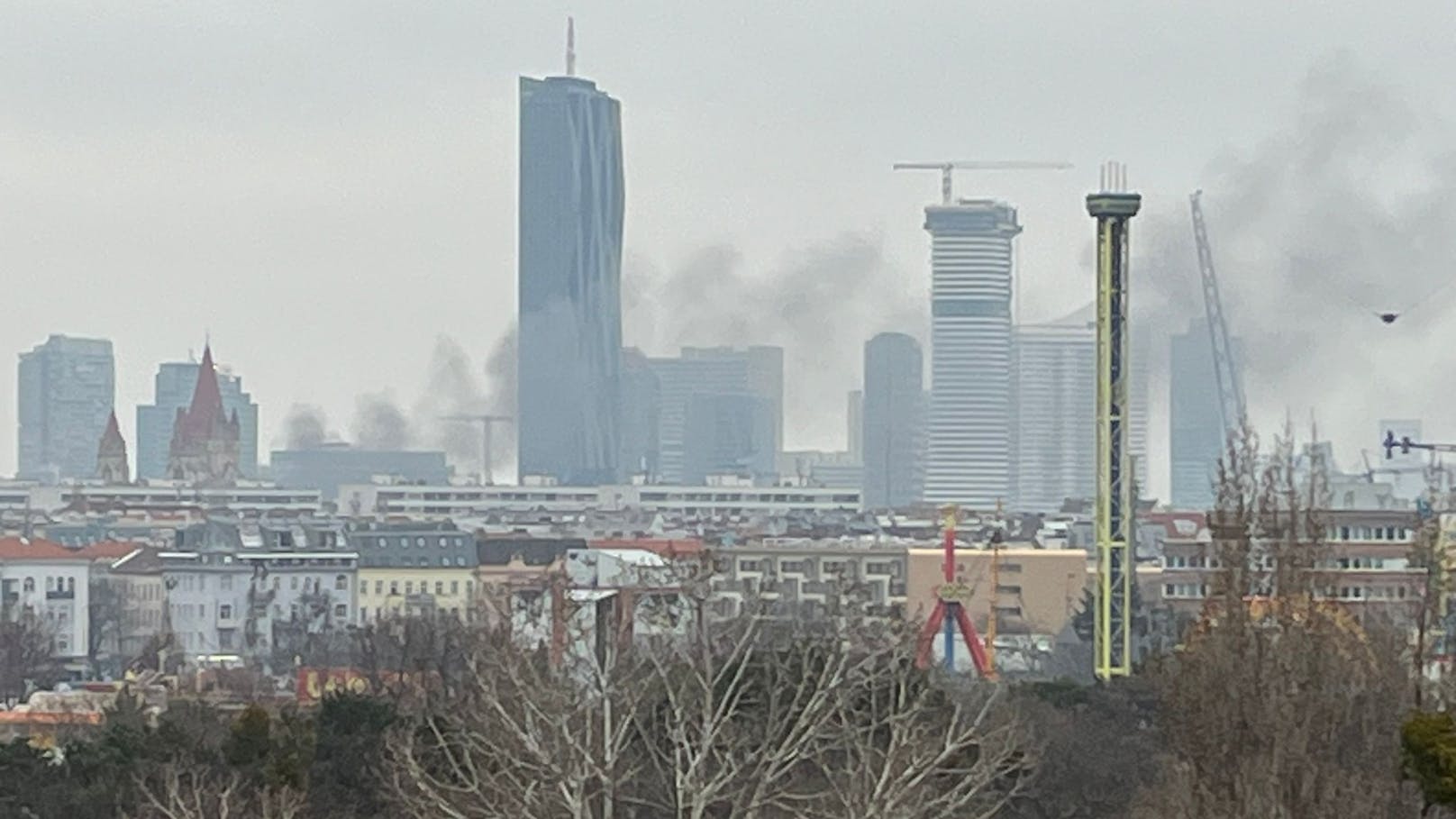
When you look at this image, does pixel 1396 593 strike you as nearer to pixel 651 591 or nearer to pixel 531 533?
pixel 651 591

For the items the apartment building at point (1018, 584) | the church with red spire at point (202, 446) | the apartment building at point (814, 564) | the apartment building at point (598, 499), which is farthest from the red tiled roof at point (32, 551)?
the church with red spire at point (202, 446)

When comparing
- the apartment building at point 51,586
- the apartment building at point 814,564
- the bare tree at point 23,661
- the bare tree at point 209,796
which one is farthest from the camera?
the apartment building at point 51,586

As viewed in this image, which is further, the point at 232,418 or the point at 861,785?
the point at 232,418

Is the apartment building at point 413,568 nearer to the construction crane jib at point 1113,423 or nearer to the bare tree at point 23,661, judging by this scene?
the bare tree at point 23,661

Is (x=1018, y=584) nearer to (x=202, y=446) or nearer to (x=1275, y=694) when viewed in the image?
(x=1275, y=694)

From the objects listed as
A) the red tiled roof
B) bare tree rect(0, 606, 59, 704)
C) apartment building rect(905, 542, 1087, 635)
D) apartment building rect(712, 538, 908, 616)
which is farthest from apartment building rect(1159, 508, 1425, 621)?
the red tiled roof

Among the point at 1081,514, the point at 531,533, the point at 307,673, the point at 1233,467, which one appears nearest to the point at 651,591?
the point at 1233,467

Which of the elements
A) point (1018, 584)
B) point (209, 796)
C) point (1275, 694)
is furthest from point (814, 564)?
point (1275, 694)
